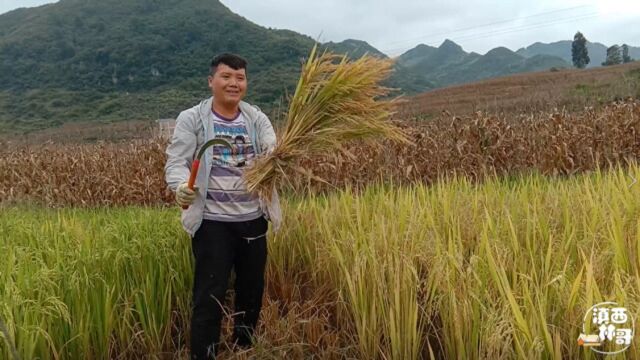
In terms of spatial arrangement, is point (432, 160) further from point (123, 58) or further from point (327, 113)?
point (123, 58)

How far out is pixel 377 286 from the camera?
7.59 feet

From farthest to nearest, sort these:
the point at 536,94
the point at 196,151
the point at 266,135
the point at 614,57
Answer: the point at 614,57, the point at 536,94, the point at 266,135, the point at 196,151

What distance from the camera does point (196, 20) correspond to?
10069 centimetres

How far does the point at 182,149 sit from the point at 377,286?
125 centimetres

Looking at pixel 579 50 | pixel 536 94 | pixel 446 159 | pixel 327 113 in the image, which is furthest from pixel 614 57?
pixel 327 113

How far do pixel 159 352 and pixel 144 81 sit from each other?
7908cm

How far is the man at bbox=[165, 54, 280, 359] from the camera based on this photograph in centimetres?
252

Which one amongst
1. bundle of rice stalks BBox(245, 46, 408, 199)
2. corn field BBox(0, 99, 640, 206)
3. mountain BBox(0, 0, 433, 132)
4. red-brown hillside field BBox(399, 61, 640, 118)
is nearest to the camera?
bundle of rice stalks BBox(245, 46, 408, 199)

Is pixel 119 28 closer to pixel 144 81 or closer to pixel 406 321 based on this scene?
pixel 144 81

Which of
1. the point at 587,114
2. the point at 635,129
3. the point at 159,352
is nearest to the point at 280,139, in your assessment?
the point at 159,352

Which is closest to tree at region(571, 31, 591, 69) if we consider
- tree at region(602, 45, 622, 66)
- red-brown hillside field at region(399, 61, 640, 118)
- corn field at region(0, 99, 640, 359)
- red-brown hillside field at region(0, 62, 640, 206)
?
tree at region(602, 45, 622, 66)

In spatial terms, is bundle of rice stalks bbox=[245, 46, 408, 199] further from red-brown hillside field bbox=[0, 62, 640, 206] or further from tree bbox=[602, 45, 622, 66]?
tree bbox=[602, 45, 622, 66]

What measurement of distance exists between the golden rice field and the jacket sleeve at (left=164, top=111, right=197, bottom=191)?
0.70m

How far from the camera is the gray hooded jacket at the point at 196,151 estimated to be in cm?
253
